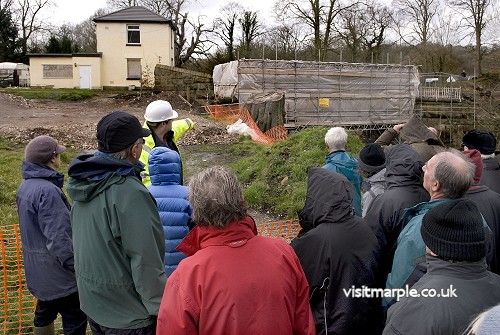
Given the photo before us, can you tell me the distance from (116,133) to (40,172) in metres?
1.17

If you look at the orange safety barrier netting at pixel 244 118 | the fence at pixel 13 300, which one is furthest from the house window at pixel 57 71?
the fence at pixel 13 300

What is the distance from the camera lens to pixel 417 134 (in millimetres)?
4484

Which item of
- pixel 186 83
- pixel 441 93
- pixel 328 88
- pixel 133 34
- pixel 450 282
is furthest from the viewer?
pixel 133 34

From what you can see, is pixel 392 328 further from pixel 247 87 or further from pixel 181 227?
pixel 247 87

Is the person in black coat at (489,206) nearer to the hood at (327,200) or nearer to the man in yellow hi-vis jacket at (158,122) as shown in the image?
the hood at (327,200)

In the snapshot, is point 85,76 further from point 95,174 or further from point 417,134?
point 95,174

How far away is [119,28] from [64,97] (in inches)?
300

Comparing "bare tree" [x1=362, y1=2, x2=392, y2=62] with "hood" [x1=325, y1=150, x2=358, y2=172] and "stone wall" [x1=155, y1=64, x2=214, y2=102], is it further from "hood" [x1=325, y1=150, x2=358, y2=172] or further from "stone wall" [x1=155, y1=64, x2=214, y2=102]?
"hood" [x1=325, y1=150, x2=358, y2=172]

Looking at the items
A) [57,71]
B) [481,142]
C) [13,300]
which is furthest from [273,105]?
[57,71]

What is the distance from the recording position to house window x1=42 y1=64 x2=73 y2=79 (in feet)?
112

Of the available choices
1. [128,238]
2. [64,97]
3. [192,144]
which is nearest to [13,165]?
[192,144]

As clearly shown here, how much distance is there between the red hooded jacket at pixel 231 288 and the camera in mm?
1945

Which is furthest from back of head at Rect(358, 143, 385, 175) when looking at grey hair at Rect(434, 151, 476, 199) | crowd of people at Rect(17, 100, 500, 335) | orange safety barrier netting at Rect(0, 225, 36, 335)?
orange safety barrier netting at Rect(0, 225, 36, 335)

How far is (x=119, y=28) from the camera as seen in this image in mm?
33062
